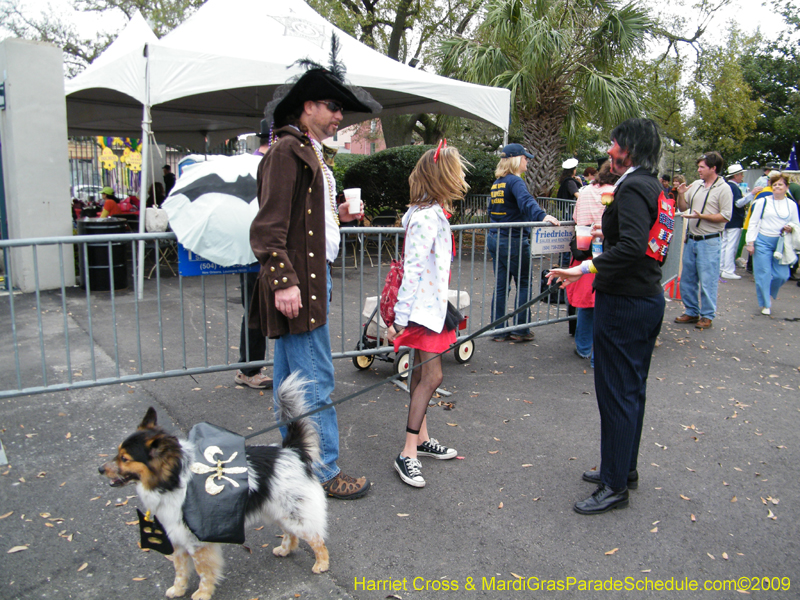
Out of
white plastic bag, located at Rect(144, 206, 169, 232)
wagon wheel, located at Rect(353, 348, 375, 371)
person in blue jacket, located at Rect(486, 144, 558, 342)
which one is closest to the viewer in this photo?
wagon wheel, located at Rect(353, 348, 375, 371)

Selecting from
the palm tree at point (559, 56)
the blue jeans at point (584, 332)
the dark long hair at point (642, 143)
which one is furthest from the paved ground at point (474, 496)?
the palm tree at point (559, 56)

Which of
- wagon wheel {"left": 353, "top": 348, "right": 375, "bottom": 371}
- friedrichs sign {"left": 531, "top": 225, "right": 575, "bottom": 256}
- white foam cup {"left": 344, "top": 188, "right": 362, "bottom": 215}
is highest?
white foam cup {"left": 344, "top": 188, "right": 362, "bottom": 215}

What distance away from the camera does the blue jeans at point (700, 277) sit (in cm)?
718

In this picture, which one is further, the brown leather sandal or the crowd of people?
the brown leather sandal

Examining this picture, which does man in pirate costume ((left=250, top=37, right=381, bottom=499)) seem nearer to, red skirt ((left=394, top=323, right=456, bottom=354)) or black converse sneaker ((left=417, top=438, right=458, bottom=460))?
red skirt ((left=394, top=323, right=456, bottom=354))

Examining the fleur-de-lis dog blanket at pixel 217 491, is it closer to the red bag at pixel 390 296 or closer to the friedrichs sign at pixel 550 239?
the red bag at pixel 390 296

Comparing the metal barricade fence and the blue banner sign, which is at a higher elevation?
the blue banner sign

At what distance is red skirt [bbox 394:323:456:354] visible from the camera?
11.1ft

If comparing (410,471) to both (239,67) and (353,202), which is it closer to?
(353,202)

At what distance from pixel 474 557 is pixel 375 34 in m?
23.4

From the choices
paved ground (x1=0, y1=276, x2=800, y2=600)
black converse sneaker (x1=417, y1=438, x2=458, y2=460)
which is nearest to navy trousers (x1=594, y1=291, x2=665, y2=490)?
paved ground (x1=0, y1=276, x2=800, y2=600)

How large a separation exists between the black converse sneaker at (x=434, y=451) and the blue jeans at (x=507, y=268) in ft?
8.30

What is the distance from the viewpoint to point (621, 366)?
10.1ft

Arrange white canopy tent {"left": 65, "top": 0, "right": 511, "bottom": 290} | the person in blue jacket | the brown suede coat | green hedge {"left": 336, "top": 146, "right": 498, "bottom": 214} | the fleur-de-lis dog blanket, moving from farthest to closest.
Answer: green hedge {"left": 336, "top": 146, "right": 498, "bottom": 214} → white canopy tent {"left": 65, "top": 0, "right": 511, "bottom": 290} → the person in blue jacket → the brown suede coat → the fleur-de-lis dog blanket
